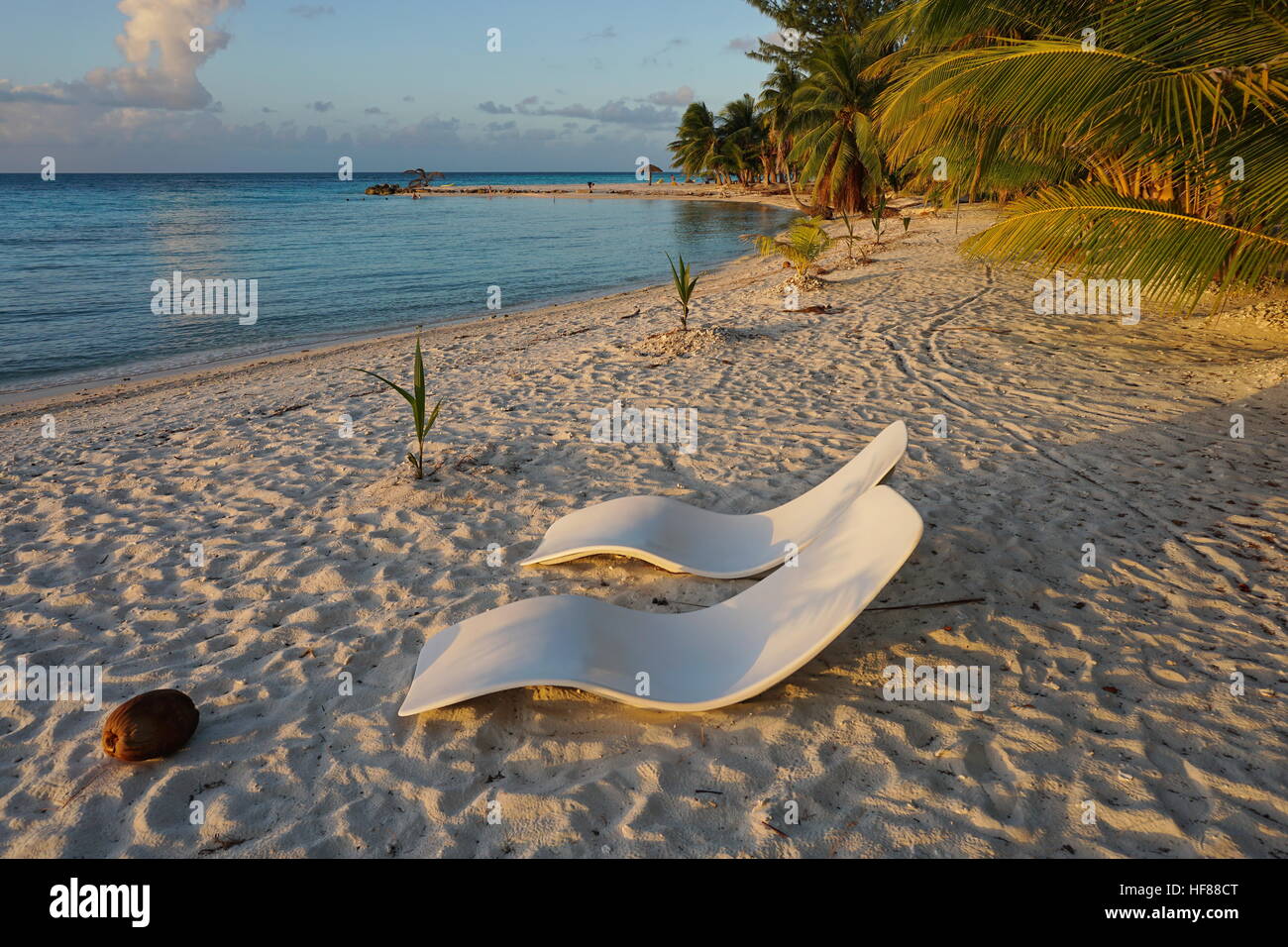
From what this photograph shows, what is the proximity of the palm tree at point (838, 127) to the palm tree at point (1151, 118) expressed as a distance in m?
18.0

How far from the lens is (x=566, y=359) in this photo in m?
8.22

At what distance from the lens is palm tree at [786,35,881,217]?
23484mm

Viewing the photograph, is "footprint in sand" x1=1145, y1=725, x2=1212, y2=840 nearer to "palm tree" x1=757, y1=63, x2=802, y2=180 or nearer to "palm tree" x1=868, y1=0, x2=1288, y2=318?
"palm tree" x1=868, y1=0, x2=1288, y2=318

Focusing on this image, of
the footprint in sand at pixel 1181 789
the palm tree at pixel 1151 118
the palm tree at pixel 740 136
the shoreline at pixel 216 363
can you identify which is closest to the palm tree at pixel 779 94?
the palm tree at pixel 740 136

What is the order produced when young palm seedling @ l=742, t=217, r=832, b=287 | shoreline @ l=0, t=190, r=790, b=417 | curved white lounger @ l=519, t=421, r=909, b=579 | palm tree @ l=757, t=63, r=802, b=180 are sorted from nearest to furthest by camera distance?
curved white lounger @ l=519, t=421, r=909, b=579
shoreline @ l=0, t=190, r=790, b=417
young palm seedling @ l=742, t=217, r=832, b=287
palm tree @ l=757, t=63, r=802, b=180

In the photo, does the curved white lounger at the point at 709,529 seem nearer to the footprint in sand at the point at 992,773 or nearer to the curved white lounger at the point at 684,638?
the curved white lounger at the point at 684,638

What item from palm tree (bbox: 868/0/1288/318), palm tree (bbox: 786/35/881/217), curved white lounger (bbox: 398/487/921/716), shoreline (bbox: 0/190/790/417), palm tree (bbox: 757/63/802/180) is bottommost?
curved white lounger (bbox: 398/487/921/716)

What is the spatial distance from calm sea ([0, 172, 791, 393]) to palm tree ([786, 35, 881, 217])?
3.42 meters

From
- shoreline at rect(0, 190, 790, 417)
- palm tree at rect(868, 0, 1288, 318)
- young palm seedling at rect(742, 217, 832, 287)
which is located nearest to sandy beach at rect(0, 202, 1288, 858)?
palm tree at rect(868, 0, 1288, 318)

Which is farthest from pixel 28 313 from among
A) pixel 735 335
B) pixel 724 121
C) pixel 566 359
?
pixel 724 121

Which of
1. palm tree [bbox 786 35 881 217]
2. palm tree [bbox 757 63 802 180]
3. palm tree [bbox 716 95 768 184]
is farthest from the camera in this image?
palm tree [bbox 716 95 768 184]

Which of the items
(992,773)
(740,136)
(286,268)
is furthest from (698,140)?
(992,773)

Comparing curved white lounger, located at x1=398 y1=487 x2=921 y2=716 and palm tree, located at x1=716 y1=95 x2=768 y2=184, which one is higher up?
palm tree, located at x1=716 y1=95 x2=768 y2=184

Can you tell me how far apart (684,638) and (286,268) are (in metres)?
20.3
